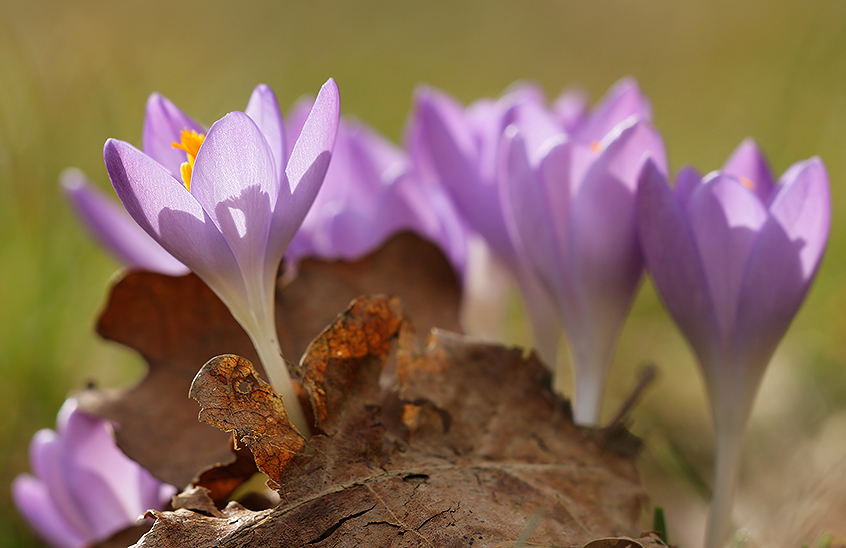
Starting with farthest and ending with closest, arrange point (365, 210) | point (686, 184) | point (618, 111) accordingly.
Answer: point (365, 210) < point (618, 111) < point (686, 184)

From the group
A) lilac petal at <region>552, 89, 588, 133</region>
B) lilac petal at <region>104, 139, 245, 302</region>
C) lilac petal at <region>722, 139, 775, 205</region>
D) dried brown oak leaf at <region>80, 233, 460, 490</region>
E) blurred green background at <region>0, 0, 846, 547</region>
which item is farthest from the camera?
blurred green background at <region>0, 0, 846, 547</region>

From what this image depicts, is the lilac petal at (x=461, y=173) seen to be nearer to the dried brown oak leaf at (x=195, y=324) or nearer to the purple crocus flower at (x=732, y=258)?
the dried brown oak leaf at (x=195, y=324)

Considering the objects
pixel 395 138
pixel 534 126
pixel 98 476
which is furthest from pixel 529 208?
pixel 395 138

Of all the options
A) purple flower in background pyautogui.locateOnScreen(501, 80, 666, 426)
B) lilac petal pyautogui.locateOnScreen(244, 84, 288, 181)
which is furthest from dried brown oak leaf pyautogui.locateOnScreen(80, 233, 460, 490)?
lilac petal pyautogui.locateOnScreen(244, 84, 288, 181)

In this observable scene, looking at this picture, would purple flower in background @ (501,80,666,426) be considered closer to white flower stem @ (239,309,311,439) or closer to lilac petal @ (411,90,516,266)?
lilac petal @ (411,90,516,266)

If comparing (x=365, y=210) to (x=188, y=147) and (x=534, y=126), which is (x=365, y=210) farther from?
(x=188, y=147)

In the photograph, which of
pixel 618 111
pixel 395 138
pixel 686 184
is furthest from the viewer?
pixel 395 138

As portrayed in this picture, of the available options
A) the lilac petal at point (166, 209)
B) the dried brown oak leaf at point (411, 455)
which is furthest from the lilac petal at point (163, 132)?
the dried brown oak leaf at point (411, 455)

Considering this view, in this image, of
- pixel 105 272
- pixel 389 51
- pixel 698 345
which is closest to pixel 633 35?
pixel 389 51
